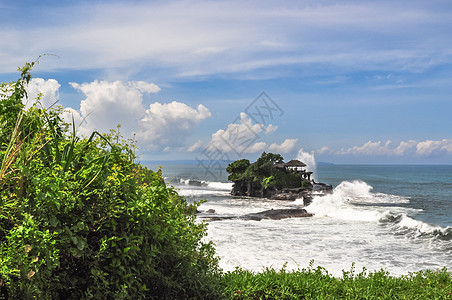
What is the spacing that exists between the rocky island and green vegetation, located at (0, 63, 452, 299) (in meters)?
38.8

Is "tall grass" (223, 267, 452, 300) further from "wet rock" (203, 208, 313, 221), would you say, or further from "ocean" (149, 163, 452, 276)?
"wet rock" (203, 208, 313, 221)

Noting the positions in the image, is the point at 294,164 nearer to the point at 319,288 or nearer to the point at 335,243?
the point at 335,243

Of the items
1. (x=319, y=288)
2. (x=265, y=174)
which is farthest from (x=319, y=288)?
(x=265, y=174)

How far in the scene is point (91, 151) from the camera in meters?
3.98

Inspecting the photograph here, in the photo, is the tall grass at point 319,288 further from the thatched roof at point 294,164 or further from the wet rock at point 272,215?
the thatched roof at point 294,164

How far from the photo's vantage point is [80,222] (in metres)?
3.16

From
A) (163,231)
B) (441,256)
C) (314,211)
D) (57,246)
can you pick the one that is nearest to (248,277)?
(163,231)

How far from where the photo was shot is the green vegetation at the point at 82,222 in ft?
9.84

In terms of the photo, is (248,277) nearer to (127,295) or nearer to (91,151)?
(127,295)

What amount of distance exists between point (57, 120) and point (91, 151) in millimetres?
566

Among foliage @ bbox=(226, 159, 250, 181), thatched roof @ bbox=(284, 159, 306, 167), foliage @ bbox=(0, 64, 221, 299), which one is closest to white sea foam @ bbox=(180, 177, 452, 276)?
foliage @ bbox=(0, 64, 221, 299)

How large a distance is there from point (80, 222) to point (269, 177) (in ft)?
136

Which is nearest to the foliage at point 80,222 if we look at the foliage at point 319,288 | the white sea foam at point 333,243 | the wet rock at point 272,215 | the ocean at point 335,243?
the foliage at point 319,288

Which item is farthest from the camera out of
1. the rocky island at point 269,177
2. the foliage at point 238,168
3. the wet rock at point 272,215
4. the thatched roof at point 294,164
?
the foliage at point 238,168
